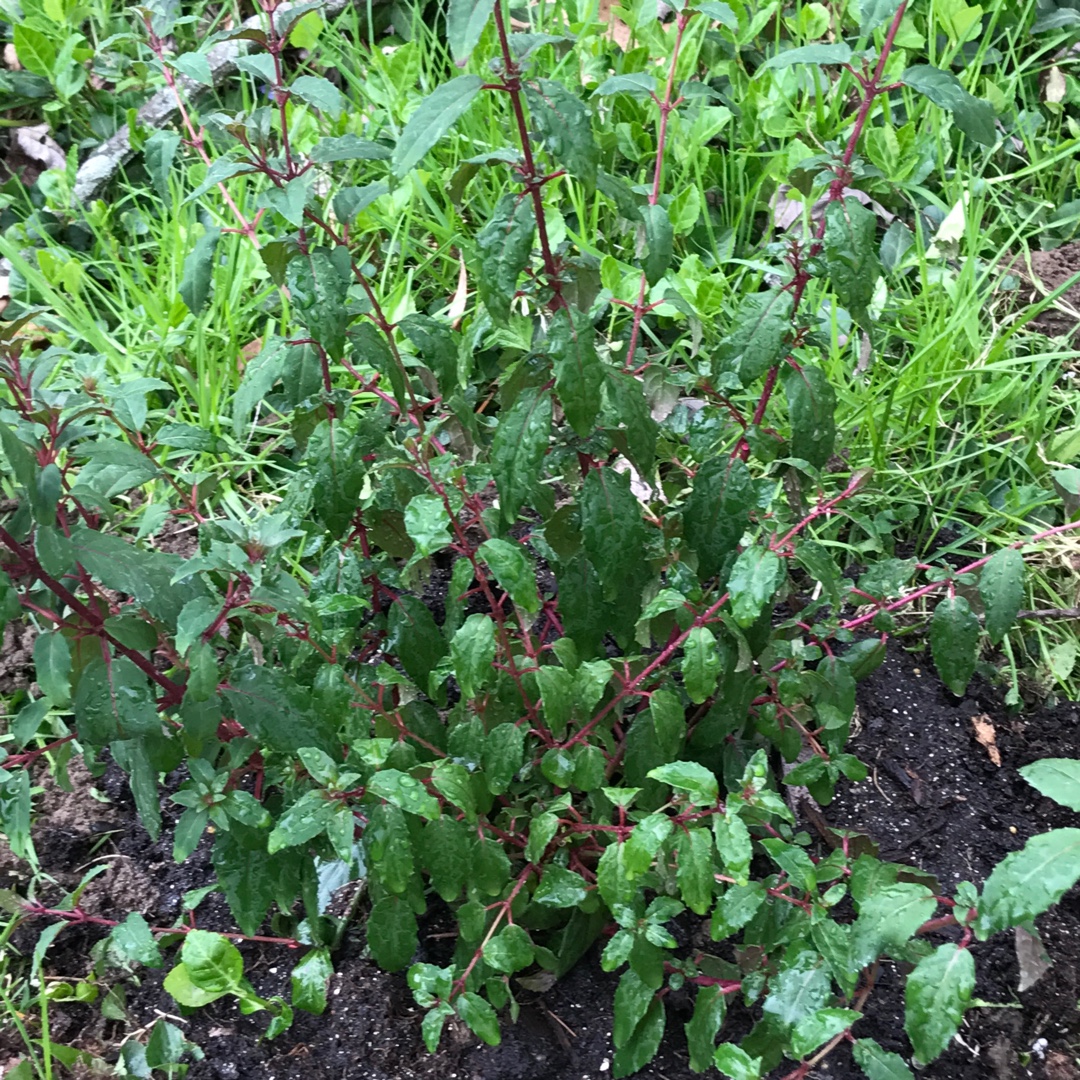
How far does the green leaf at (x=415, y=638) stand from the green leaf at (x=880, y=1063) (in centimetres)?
73

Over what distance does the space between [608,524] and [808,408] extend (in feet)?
1.03

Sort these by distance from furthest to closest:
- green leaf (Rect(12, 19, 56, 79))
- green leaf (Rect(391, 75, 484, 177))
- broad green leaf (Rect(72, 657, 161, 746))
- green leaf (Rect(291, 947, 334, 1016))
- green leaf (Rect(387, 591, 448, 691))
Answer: green leaf (Rect(12, 19, 56, 79)), green leaf (Rect(387, 591, 448, 691)), green leaf (Rect(291, 947, 334, 1016)), broad green leaf (Rect(72, 657, 161, 746)), green leaf (Rect(391, 75, 484, 177))

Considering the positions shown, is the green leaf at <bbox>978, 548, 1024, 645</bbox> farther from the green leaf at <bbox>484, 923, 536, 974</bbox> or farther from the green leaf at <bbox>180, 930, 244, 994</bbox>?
the green leaf at <bbox>180, 930, 244, 994</bbox>

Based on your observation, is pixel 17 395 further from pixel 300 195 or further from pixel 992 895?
pixel 992 895

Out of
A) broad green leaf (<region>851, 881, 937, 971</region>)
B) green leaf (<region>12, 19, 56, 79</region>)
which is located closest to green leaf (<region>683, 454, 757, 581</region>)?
broad green leaf (<region>851, 881, 937, 971</region>)

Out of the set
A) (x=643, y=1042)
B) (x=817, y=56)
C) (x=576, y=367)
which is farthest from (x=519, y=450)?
(x=643, y=1042)

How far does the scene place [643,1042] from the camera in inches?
56.0

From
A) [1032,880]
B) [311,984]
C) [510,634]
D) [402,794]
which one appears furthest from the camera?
[510,634]

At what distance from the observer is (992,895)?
991 millimetres

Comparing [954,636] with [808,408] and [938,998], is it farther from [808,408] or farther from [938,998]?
[938,998]

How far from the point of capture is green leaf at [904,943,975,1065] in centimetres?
107

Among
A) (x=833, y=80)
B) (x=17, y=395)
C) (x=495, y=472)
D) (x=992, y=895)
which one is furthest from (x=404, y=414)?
(x=833, y=80)

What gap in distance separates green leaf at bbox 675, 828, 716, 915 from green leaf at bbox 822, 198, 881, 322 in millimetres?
661

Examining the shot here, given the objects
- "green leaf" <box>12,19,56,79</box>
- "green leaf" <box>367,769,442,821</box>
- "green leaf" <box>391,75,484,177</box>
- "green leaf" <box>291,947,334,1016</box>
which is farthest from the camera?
"green leaf" <box>12,19,56,79</box>
